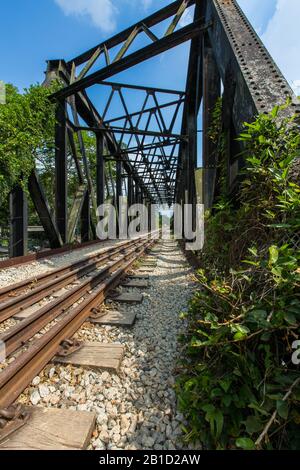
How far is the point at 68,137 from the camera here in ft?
26.2

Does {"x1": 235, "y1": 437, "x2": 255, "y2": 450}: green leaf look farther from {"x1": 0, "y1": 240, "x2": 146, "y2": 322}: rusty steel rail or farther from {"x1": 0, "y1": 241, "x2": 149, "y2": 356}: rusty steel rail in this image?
{"x1": 0, "y1": 240, "x2": 146, "y2": 322}: rusty steel rail

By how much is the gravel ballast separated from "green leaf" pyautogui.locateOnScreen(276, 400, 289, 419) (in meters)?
0.60

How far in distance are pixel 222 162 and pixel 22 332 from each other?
8.94 ft

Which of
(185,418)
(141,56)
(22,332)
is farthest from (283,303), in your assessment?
(141,56)

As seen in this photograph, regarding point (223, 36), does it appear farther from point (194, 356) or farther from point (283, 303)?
point (194, 356)

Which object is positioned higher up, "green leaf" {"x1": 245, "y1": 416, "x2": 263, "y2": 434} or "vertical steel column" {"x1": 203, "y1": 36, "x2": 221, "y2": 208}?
"vertical steel column" {"x1": 203, "y1": 36, "x2": 221, "y2": 208}

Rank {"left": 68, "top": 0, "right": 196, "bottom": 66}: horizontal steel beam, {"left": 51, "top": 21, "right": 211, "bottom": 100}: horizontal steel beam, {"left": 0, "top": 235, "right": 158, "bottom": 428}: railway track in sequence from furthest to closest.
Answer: {"left": 68, "top": 0, "right": 196, "bottom": 66}: horizontal steel beam, {"left": 51, "top": 21, "right": 211, "bottom": 100}: horizontal steel beam, {"left": 0, "top": 235, "right": 158, "bottom": 428}: railway track

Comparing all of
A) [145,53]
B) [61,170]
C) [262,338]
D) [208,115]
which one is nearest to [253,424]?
[262,338]

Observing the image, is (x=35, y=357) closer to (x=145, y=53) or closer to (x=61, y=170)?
(x=145, y=53)

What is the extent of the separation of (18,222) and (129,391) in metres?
5.24

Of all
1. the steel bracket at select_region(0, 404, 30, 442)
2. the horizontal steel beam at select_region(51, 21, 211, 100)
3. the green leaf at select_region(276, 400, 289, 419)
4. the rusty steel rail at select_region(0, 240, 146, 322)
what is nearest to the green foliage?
the horizontal steel beam at select_region(51, 21, 211, 100)

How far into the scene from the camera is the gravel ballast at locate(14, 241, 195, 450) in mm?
1257

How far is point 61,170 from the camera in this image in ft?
25.0

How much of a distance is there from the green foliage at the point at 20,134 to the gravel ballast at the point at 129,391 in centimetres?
433
